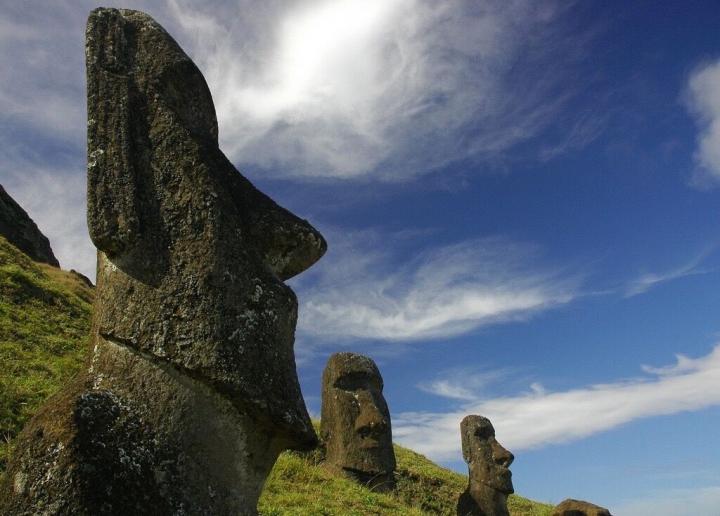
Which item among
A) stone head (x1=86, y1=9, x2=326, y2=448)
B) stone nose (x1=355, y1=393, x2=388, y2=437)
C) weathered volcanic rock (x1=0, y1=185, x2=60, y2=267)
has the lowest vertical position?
stone head (x1=86, y1=9, x2=326, y2=448)

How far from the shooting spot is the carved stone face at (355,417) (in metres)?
13.6

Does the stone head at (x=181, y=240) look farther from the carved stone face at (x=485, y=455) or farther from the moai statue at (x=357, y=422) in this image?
the carved stone face at (x=485, y=455)

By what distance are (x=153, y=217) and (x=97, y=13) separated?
1273 millimetres

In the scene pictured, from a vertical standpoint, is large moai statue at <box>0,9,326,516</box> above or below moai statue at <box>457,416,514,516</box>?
below

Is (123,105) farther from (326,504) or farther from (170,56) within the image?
(326,504)

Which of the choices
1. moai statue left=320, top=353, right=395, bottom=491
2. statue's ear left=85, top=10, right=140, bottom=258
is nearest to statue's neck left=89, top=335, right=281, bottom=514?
statue's ear left=85, top=10, right=140, bottom=258

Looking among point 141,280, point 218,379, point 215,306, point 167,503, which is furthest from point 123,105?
point 167,503

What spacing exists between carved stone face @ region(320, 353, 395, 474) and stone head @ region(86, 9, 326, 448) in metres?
10.6

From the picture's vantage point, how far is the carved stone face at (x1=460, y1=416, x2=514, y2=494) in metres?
14.3

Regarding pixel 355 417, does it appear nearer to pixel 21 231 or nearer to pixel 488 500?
pixel 488 500

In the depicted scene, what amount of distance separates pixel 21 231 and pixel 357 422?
23.5 metres

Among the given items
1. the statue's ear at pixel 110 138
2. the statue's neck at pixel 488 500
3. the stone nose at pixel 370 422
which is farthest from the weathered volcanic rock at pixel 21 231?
the statue's ear at pixel 110 138

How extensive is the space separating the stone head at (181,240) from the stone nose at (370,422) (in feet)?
34.8

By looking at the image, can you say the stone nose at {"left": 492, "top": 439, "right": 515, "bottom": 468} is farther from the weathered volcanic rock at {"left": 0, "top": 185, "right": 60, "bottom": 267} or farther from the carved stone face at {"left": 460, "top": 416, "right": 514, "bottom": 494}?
the weathered volcanic rock at {"left": 0, "top": 185, "right": 60, "bottom": 267}
